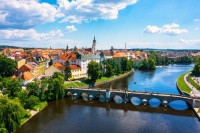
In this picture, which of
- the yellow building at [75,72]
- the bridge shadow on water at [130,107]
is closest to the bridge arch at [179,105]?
the bridge shadow on water at [130,107]

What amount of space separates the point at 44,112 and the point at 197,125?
96.3ft

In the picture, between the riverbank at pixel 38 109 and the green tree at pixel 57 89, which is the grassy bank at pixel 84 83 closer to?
the green tree at pixel 57 89

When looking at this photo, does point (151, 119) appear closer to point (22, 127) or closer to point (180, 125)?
point (180, 125)

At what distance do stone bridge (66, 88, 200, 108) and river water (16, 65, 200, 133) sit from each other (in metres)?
1.72

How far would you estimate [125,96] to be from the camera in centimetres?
5869

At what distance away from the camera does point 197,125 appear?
1726 inches

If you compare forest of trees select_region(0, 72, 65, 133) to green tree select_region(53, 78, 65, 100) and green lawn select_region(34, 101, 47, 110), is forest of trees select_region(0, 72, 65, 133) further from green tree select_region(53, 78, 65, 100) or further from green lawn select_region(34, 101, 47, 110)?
green lawn select_region(34, 101, 47, 110)

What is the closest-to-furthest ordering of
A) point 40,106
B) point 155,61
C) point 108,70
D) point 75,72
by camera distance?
point 40,106 < point 75,72 < point 108,70 < point 155,61

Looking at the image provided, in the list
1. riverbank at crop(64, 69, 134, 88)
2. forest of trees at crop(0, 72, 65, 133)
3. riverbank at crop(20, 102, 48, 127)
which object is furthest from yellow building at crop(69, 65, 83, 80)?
riverbank at crop(20, 102, 48, 127)

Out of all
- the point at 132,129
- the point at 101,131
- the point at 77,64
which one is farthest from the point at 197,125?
the point at 77,64

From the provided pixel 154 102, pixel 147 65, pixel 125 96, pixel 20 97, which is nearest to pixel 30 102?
pixel 20 97

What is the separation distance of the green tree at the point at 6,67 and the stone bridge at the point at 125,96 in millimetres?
22747

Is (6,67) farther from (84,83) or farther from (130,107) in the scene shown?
(130,107)

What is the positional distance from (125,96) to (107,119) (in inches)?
479
